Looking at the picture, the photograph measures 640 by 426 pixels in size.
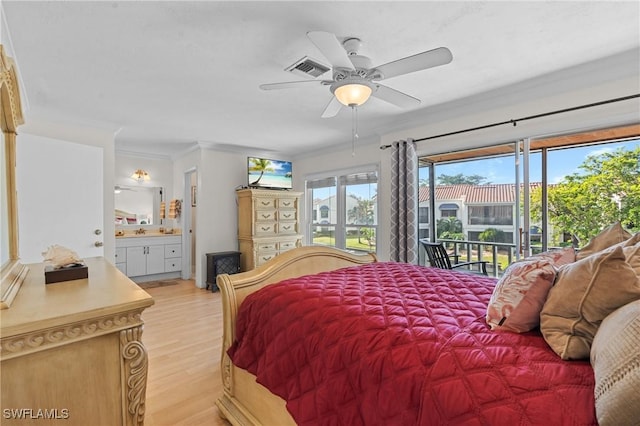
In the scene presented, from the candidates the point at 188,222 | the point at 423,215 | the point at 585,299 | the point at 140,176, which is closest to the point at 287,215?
the point at 188,222

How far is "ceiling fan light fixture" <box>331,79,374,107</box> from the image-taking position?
2.03 m

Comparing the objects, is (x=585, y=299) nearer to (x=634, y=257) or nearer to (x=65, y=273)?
(x=634, y=257)

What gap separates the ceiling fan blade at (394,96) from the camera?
2.21m

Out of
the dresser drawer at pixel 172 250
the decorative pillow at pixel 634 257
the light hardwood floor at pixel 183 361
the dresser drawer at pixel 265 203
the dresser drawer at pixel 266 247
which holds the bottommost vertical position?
the light hardwood floor at pixel 183 361

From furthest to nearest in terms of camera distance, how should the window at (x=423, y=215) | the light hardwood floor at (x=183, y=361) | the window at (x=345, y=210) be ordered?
the window at (x=345, y=210) < the window at (x=423, y=215) < the light hardwood floor at (x=183, y=361)

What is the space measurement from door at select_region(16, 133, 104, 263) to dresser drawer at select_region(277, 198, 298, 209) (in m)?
2.59

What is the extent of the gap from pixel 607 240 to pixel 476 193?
Result: 7.27ft

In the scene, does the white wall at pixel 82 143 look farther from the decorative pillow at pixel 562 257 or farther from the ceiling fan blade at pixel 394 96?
the decorative pillow at pixel 562 257

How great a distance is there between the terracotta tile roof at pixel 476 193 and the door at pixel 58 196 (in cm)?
391

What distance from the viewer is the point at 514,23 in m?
1.86

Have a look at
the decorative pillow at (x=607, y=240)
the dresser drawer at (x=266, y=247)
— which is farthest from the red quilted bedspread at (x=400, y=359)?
the dresser drawer at (x=266, y=247)

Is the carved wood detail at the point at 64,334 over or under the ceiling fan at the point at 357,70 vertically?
under

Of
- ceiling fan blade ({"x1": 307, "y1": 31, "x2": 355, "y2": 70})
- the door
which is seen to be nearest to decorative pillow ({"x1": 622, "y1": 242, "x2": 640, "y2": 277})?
ceiling fan blade ({"x1": 307, "y1": 31, "x2": 355, "y2": 70})

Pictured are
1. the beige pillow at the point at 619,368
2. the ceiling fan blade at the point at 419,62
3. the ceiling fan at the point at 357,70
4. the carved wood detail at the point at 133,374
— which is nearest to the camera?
the beige pillow at the point at 619,368
